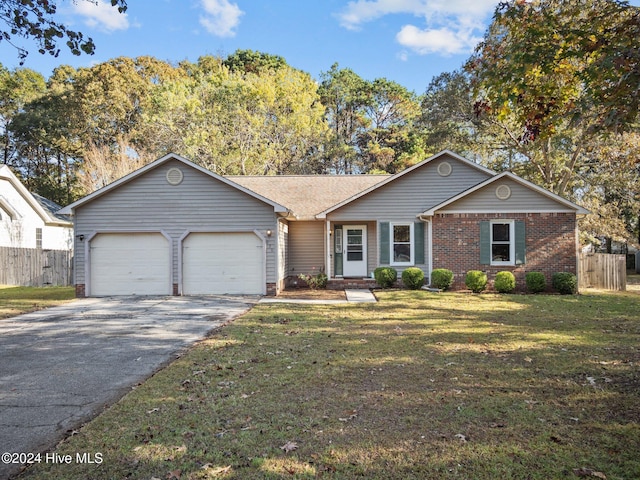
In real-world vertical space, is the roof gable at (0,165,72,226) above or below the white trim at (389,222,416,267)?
above

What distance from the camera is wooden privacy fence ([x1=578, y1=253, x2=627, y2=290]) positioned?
1692 centimetres

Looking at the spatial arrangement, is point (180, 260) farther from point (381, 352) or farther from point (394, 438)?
point (394, 438)

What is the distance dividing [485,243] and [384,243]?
11.5ft

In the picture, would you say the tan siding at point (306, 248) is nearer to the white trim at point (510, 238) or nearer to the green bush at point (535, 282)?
the white trim at point (510, 238)

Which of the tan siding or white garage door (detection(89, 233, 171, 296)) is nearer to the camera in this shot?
white garage door (detection(89, 233, 171, 296))

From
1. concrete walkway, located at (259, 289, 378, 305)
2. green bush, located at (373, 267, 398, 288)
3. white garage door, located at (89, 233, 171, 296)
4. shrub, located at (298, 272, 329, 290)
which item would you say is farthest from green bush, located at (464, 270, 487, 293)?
white garage door, located at (89, 233, 171, 296)

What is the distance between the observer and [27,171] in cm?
3562

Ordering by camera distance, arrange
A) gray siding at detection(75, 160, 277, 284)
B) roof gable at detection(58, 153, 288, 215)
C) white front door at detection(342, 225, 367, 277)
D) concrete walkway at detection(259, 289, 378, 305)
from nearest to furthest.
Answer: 1. concrete walkway at detection(259, 289, 378, 305)
2. roof gable at detection(58, 153, 288, 215)
3. gray siding at detection(75, 160, 277, 284)
4. white front door at detection(342, 225, 367, 277)

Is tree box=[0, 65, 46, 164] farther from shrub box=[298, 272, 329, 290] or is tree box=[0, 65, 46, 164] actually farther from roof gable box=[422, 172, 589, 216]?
roof gable box=[422, 172, 589, 216]

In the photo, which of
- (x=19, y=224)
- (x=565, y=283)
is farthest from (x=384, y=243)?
(x=19, y=224)

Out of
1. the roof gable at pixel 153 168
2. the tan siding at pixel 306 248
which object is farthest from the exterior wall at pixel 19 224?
the tan siding at pixel 306 248

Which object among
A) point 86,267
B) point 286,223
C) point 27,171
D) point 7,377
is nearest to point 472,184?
point 286,223

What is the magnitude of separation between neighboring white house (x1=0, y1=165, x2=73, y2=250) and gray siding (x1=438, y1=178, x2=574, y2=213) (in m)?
19.5

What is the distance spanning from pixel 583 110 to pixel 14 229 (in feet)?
83.8
